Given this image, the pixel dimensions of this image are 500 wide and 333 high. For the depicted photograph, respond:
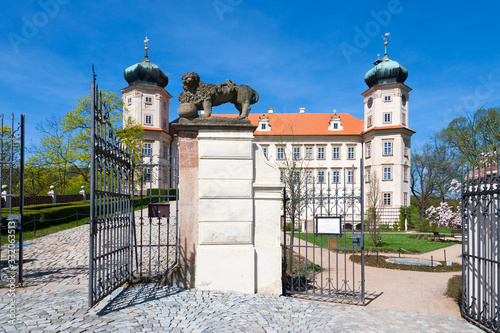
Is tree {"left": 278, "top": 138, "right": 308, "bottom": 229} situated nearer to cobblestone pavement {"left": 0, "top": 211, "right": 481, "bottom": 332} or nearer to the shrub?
cobblestone pavement {"left": 0, "top": 211, "right": 481, "bottom": 332}

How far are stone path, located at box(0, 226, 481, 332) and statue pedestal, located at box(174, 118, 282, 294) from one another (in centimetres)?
42

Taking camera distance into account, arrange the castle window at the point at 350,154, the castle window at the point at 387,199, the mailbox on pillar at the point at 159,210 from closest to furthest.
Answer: the mailbox on pillar at the point at 159,210 < the castle window at the point at 387,199 < the castle window at the point at 350,154

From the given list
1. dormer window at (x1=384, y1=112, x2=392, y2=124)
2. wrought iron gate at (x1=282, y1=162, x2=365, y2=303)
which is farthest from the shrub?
dormer window at (x1=384, y1=112, x2=392, y2=124)

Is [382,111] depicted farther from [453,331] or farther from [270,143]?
[453,331]

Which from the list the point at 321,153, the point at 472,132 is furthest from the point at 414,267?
the point at 321,153

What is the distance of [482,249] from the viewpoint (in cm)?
554

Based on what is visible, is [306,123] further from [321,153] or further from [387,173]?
[387,173]

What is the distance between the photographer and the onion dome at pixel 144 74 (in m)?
38.5

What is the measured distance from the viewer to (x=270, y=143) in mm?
41375

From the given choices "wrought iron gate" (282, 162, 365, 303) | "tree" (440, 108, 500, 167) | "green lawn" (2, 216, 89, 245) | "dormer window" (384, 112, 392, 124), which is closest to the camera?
"wrought iron gate" (282, 162, 365, 303)

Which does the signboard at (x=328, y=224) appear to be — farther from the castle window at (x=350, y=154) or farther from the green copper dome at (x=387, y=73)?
the castle window at (x=350, y=154)

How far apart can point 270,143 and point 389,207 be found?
1443cm

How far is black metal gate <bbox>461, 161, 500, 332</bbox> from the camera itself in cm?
507

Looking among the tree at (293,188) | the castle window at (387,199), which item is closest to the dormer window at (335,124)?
the castle window at (387,199)
